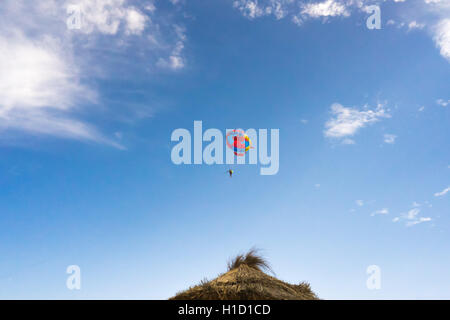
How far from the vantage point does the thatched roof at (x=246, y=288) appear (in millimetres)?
11219

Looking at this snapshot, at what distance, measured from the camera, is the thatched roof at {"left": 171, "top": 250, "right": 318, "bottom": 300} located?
11.2 metres

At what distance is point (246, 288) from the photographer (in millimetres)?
11383
